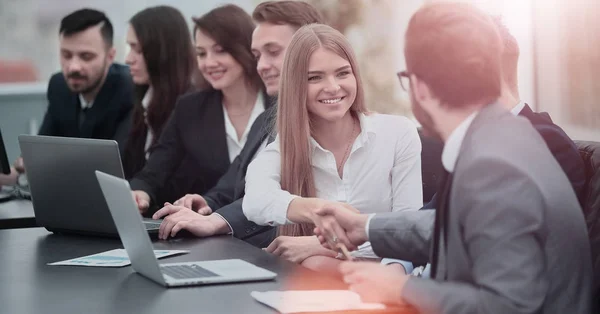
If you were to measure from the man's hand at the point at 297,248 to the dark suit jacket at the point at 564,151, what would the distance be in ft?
2.51

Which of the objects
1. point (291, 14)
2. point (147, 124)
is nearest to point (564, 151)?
point (291, 14)

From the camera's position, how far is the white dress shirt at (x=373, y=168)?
2877mm

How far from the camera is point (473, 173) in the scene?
1522 millimetres

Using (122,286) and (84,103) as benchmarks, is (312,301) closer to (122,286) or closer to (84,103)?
(122,286)

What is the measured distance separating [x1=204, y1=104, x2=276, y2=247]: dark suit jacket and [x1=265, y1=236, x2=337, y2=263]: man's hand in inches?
4.7

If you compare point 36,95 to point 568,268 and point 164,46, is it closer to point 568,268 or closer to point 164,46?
point 164,46

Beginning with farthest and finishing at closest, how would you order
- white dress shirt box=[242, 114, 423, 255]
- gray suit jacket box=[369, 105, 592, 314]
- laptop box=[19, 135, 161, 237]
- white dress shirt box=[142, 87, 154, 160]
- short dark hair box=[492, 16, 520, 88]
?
1. white dress shirt box=[142, 87, 154, 160]
2. white dress shirt box=[242, 114, 423, 255]
3. laptop box=[19, 135, 161, 237]
4. short dark hair box=[492, 16, 520, 88]
5. gray suit jacket box=[369, 105, 592, 314]

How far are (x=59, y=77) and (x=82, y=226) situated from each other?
8.55 ft

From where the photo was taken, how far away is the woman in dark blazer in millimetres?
3867

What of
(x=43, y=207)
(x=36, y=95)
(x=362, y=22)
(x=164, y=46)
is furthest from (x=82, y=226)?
(x=362, y=22)

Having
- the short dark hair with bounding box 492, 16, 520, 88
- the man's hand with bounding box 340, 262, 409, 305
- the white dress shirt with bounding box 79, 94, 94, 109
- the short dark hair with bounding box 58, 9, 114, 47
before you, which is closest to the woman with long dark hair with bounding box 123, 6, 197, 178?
the white dress shirt with bounding box 79, 94, 94, 109

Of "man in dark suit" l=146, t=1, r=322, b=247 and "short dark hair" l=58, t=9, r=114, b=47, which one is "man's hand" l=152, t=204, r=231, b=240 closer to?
"man in dark suit" l=146, t=1, r=322, b=247

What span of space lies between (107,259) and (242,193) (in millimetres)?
968

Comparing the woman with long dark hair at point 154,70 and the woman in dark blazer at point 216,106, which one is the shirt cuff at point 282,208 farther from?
the woman with long dark hair at point 154,70
